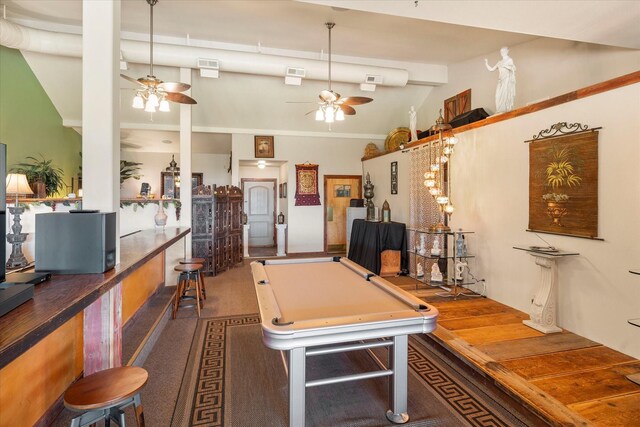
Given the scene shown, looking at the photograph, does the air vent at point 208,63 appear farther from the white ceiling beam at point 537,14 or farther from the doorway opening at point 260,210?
the doorway opening at point 260,210

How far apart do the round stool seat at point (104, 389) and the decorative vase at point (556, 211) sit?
143 inches

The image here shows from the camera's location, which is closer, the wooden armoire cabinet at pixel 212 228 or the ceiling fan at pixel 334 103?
the ceiling fan at pixel 334 103

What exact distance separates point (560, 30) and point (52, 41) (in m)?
6.09

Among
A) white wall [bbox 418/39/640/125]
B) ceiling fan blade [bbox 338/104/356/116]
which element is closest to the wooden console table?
white wall [bbox 418/39/640/125]

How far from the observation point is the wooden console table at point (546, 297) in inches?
122

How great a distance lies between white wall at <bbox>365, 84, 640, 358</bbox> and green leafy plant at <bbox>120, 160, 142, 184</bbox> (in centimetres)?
776

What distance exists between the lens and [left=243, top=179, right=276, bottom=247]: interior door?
909 cm

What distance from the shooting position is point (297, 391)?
72.2 inches

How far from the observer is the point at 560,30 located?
10.0 feet

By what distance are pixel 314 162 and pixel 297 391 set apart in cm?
649

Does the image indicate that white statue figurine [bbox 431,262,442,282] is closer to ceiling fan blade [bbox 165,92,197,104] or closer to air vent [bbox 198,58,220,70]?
ceiling fan blade [bbox 165,92,197,104]

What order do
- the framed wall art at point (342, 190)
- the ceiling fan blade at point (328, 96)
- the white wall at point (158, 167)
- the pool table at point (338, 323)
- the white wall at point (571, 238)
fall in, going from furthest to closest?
the white wall at point (158, 167) < the framed wall art at point (342, 190) < the ceiling fan blade at point (328, 96) < the white wall at point (571, 238) < the pool table at point (338, 323)

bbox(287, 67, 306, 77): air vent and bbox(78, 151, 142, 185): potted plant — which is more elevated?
bbox(287, 67, 306, 77): air vent

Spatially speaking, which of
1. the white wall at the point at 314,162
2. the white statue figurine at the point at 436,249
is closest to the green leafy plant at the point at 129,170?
the white wall at the point at 314,162
